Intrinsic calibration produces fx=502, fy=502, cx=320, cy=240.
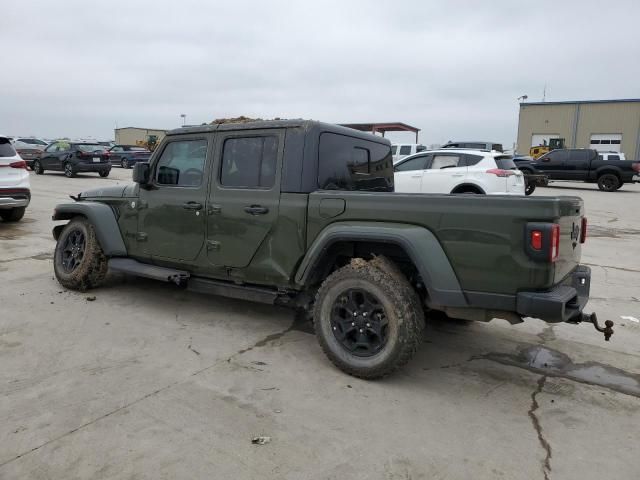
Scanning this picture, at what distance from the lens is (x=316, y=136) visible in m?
4.00

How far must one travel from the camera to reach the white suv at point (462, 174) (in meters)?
10.8

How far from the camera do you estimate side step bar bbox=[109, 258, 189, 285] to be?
459 cm

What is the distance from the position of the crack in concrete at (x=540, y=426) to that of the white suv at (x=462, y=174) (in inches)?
296

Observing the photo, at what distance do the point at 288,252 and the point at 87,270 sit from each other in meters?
2.62

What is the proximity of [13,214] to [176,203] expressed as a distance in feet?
23.1

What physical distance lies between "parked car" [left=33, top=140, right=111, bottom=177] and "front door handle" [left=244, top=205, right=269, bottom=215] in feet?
61.0

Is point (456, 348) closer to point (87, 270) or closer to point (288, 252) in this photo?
point (288, 252)

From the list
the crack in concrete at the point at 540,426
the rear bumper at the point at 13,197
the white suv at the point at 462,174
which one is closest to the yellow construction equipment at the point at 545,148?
the white suv at the point at 462,174

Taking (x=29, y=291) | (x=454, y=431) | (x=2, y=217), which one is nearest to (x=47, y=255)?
(x=29, y=291)

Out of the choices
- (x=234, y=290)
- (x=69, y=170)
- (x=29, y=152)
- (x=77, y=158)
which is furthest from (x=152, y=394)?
(x=29, y=152)

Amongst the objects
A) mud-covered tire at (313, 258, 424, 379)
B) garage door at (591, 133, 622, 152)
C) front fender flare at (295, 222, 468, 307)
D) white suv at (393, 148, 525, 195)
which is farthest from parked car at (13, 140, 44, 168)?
garage door at (591, 133, 622, 152)

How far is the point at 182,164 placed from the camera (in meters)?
4.79

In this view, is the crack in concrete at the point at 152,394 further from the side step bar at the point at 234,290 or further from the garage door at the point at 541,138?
the garage door at the point at 541,138

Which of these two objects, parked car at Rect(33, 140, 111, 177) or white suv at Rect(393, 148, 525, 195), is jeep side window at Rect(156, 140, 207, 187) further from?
parked car at Rect(33, 140, 111, 177)
